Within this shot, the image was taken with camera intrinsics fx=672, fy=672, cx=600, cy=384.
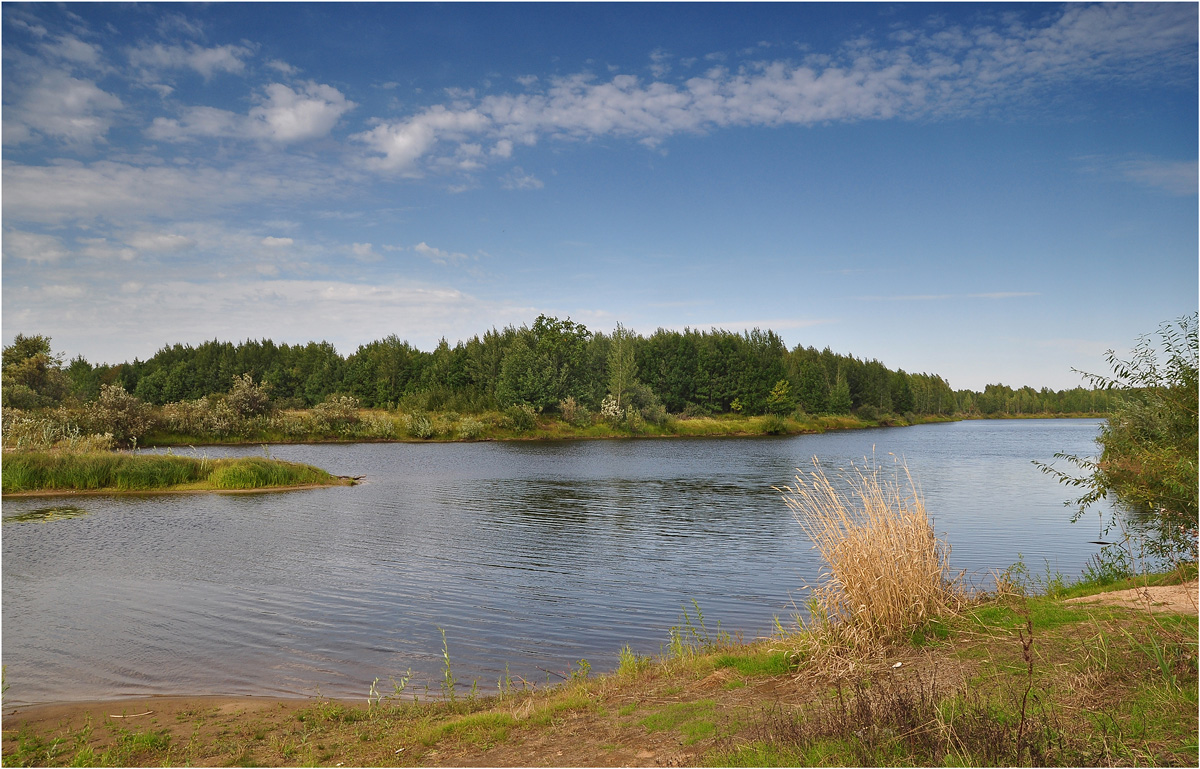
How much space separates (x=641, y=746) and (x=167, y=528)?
20.5 metres

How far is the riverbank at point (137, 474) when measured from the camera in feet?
90.5

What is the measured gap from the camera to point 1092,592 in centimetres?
1041

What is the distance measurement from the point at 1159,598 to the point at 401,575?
1396cm

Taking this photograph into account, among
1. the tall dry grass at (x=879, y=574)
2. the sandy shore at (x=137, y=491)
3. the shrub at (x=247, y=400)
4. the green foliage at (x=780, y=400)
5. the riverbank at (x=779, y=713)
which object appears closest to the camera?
the riverbank at (x=779, y=713)

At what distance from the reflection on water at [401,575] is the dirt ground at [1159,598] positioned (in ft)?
6.98

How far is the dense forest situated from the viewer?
257 ft

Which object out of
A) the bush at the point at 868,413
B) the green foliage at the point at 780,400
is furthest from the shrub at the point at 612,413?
the bush at the point at 868,413

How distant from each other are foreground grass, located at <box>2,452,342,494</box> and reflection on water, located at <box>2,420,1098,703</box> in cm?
221

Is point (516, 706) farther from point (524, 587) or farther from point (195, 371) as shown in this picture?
point (195, 371)

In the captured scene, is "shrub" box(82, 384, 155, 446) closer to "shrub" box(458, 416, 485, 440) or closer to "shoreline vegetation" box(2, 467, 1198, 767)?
"shrub" box(458, 416, 485, 440)

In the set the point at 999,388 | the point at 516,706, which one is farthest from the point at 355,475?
the point at 999,388

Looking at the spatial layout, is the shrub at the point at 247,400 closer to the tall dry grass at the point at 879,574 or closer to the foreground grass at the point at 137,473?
the foreground grass at the point at 137,473

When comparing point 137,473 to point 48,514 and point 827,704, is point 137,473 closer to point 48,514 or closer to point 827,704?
point 48,514

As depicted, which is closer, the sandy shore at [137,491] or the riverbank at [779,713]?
the riverbank at [779,713]
